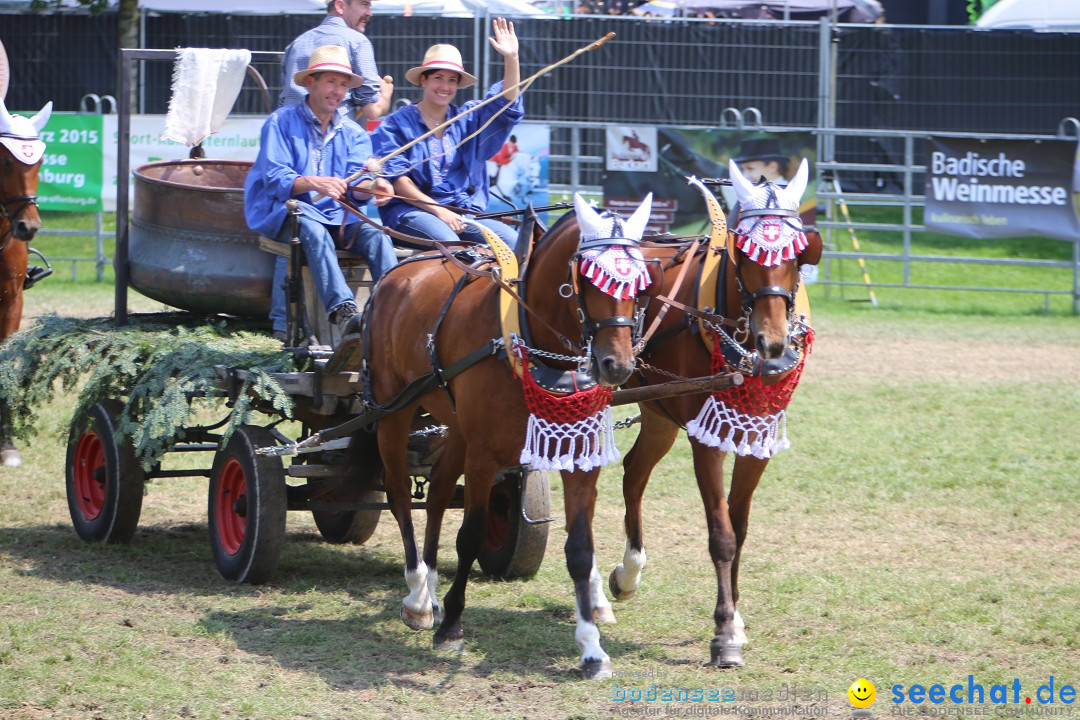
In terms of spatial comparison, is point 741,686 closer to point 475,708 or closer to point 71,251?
point 475,708

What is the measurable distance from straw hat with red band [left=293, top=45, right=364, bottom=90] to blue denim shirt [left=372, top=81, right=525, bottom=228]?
0.43m

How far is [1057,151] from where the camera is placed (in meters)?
14.0

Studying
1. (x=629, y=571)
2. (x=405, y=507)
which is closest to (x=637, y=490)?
(x=629, y=571)

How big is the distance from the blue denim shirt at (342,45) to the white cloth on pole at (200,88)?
10.9 inches

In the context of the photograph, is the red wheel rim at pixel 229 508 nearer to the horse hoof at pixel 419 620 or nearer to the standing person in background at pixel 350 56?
the horse hoof at pixel 419 620

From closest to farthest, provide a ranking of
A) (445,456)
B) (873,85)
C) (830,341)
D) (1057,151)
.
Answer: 1. (445,456)
2. (830,341)
3. (1057,151)
4. (873,85)

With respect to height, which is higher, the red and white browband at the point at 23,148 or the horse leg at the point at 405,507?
the red and white browband at the point at 23,148

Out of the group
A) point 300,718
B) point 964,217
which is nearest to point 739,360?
point 300,718

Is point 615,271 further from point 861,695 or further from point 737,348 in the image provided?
point 861,695

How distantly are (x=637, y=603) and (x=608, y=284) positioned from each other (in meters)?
1.99

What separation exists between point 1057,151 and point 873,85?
9.73 ft

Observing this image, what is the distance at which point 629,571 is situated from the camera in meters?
5.88

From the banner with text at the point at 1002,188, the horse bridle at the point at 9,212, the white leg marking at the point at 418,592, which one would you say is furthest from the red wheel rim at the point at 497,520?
the banner with text at the point at 1002,188

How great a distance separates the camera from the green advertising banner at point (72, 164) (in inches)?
589
